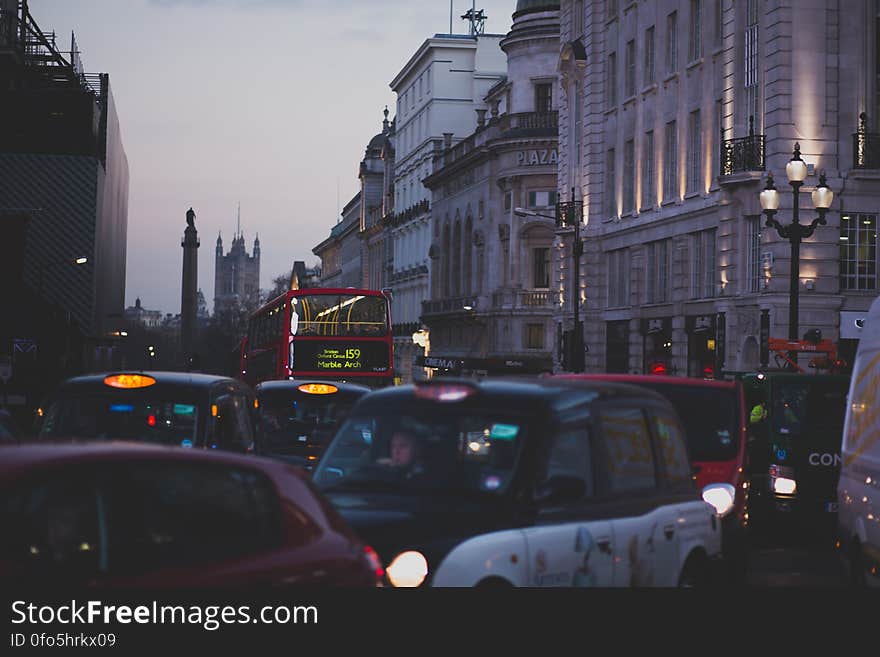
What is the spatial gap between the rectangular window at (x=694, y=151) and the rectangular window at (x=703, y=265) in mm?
1460

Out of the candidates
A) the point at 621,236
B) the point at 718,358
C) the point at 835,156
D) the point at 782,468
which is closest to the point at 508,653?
the point at 782,468

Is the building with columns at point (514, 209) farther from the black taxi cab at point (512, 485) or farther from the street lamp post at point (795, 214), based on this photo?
the black taxi cab at point (512, 485)

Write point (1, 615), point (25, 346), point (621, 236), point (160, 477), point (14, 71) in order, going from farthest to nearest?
point (14, 71)
point (621, 236)
point (25, 346)
point (160, 477)
point (1, 615)

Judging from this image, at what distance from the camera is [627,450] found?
10.4 m

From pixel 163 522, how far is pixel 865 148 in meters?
36.5

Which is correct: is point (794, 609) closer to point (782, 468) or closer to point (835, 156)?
point (782, 468)

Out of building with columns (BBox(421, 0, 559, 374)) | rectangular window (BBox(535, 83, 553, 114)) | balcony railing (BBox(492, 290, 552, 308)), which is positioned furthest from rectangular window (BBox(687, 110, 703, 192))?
rectangular window (BBox(535, 83, 553, 114))

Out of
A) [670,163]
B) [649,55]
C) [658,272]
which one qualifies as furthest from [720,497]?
[649,55]

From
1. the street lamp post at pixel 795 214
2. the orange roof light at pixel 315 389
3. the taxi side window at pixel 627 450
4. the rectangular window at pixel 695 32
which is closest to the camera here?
the taxi side window at pixel 627 450

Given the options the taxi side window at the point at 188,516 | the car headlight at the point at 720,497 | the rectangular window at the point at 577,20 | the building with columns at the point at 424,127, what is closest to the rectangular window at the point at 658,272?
the rectangular window at the point at 577,20

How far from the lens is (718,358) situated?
4519 cm

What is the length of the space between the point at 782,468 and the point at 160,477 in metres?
15.5

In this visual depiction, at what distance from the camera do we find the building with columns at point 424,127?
4220 inches

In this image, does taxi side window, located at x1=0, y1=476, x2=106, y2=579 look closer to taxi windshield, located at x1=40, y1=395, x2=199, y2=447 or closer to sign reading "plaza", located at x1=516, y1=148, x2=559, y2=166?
taxi windshield, located at x1=40, y1=395, x2=199, y2=447
